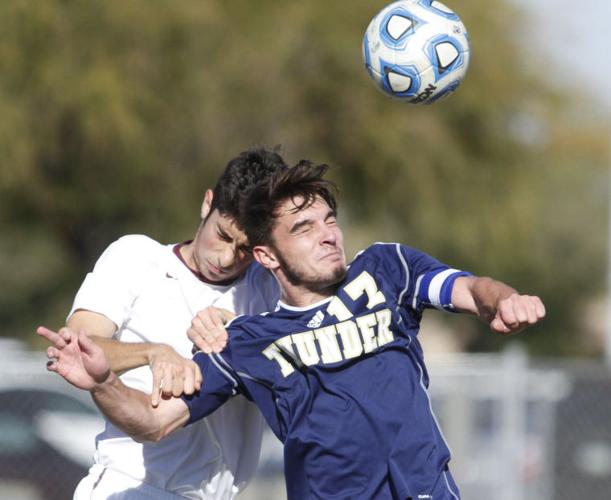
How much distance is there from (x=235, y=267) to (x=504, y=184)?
1230 centimetres

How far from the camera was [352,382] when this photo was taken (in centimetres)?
450

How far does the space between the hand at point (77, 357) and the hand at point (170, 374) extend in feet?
0.89

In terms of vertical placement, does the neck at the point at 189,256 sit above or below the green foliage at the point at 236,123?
below

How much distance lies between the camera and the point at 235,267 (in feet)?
16.4

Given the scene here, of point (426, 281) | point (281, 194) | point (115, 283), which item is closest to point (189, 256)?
point (115, 283)

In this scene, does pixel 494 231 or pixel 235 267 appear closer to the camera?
pixel 235 267

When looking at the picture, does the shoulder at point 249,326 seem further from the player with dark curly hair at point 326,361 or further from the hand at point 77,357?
the hand at point 77,357

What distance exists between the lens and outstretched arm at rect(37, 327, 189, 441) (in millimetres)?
4234

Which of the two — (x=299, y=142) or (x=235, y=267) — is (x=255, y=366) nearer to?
(x=235, y=267)

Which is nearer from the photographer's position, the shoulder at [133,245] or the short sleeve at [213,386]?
the short sleeve at [213,386]

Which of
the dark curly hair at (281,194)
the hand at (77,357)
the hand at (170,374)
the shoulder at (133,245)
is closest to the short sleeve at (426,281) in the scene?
the dark curly hair at (281,194)

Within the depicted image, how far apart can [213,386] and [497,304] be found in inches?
46.9

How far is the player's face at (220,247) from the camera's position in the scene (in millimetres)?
4906

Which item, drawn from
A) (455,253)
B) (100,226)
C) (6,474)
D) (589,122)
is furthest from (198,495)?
(589,122)
